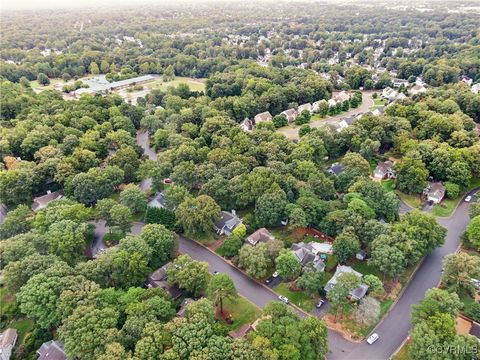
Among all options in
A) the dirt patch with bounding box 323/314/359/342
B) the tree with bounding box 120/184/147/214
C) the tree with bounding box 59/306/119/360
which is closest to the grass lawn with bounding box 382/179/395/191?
the dirt patch with bounding box 323/314/359/342

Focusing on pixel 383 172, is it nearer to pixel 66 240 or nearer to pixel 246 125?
pixel 246 125

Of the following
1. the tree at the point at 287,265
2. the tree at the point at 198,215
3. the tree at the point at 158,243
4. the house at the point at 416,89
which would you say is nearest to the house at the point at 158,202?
the tree at the point at 198,215

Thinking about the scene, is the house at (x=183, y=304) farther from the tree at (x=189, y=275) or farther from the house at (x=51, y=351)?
the house at (x=51, y=351)

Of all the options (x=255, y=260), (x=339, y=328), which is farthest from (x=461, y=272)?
(x=255, y=260)

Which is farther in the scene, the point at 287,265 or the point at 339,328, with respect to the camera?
the point at 287,265

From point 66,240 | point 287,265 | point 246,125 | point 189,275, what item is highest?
point 66,240

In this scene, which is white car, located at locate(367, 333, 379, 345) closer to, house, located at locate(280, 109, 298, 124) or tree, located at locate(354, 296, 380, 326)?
tree, located at locate(354, 296, 380, 326)
